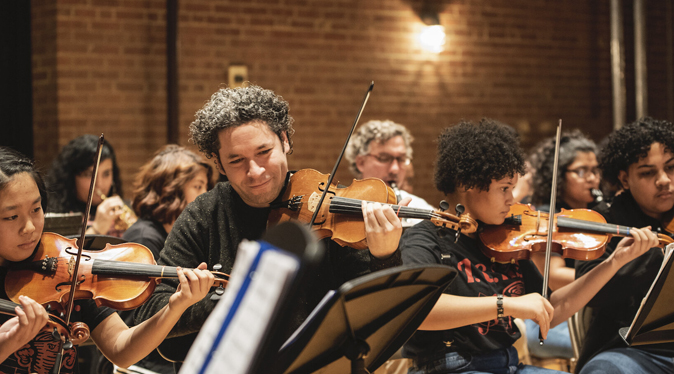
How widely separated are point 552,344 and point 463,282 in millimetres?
1376

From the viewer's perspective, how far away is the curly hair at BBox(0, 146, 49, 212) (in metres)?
1.67

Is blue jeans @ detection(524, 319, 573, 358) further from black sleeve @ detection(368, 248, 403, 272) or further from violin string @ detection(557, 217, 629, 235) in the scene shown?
black sleeve @ detection(368, 248, 403, 272)

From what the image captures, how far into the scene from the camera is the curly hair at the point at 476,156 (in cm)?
209

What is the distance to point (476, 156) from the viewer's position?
2.11m

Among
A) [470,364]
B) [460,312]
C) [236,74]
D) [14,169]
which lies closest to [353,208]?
[460,312]

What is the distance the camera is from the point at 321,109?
5.05 meters

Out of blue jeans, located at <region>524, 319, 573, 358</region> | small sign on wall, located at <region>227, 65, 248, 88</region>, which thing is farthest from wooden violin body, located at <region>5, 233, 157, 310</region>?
small sign on wall, located at <region>227, 65, 248, 88</region>

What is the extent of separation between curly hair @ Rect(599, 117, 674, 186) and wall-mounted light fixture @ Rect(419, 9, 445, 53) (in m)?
2.97

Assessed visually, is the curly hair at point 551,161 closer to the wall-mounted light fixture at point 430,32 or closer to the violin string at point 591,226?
the violin string at point 591,226

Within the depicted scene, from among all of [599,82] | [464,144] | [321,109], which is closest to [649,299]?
[464,144]

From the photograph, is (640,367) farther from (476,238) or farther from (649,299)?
(476,238)

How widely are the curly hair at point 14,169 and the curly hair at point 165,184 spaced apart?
0.94 meters

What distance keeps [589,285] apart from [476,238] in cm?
41

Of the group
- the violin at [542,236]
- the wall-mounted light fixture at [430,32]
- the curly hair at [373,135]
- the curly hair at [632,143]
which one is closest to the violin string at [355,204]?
the violin at [542,236]
